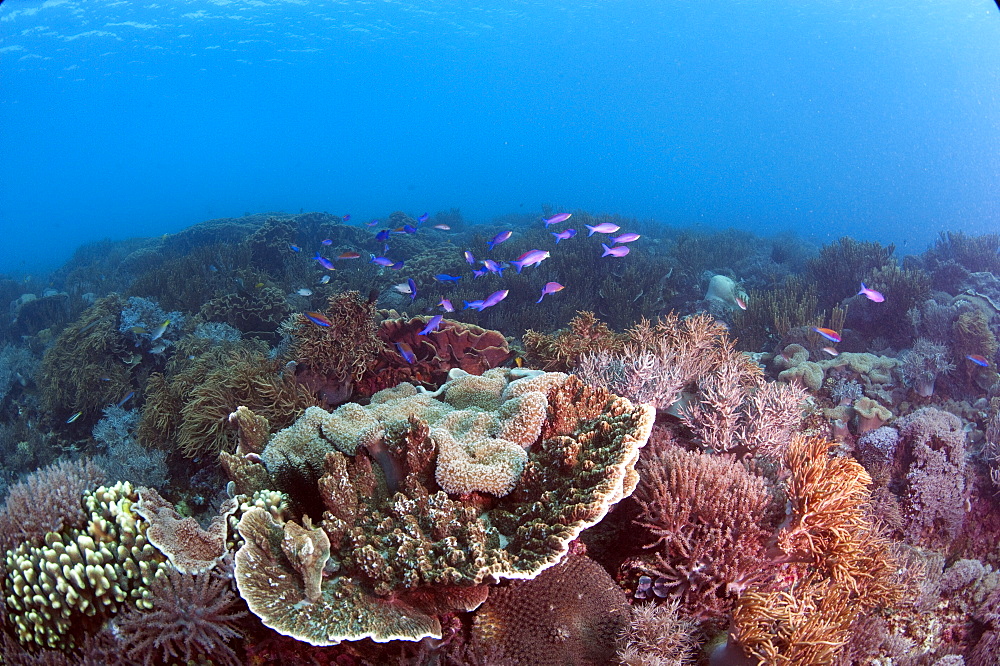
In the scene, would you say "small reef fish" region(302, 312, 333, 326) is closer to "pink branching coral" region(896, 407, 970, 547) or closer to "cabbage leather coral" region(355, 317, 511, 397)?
"cabbage leather coral" region(355, 317, 511, 397)

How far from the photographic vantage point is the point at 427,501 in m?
2.73

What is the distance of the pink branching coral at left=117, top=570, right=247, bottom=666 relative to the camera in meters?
2.49

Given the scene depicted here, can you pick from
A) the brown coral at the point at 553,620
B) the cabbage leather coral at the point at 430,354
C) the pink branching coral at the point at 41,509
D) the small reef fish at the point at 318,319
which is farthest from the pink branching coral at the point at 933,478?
the pink branching coral at the point at 41,509

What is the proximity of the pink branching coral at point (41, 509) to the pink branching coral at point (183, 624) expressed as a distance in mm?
949

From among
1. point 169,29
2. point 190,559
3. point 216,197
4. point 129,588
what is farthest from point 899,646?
point 216,197

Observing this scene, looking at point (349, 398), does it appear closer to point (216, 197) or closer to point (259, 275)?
point (259, 275)

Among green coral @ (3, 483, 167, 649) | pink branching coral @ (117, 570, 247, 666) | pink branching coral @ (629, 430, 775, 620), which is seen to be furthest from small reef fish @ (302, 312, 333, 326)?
pink branching coral @ (629, 430, 775, 620)

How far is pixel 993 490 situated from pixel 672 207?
3194 inches

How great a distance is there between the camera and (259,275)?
1293 cm

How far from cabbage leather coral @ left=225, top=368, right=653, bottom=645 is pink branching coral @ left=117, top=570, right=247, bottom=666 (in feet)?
1.22

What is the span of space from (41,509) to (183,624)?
4.75ft

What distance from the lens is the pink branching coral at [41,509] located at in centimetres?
294

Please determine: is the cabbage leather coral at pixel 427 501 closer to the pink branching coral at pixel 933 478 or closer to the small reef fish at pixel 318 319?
the small reef fish at pixel 318 319

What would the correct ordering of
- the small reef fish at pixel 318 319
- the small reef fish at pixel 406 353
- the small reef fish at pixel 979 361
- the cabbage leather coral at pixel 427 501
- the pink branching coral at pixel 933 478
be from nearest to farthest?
1. the cabbage leather coral at pixel 427 501
2. the pink branching coral at pixel 933 478
3. the small reef fish at pixel 318 319
4. the small reef fish at pixel 406 353
5. the small reef fish at pixel 979 361
